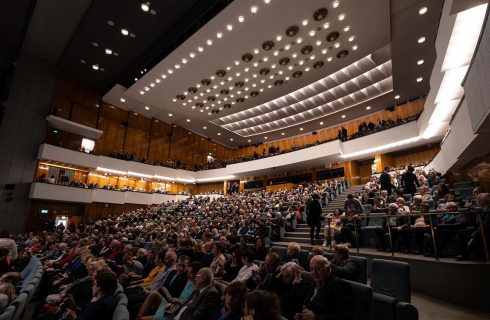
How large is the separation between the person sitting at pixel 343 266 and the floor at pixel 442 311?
2.83 feet

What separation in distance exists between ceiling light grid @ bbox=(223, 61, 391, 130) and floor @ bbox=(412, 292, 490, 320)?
1150cm

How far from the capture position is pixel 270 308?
151cm

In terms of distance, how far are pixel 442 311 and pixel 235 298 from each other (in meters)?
2.53

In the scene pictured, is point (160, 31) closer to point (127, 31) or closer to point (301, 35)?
point (127, 31)

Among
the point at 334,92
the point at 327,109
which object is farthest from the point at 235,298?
the point at 327,109

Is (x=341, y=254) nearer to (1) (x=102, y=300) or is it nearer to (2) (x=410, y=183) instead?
(1) (x=102, y=300)

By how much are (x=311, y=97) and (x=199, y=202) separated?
9115mm

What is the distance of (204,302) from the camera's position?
237cm

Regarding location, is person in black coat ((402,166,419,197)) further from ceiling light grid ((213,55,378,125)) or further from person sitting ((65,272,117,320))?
ceiling light grid ((213,55,378,125))

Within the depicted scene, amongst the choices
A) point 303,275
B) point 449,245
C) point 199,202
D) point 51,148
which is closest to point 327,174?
point 199,202

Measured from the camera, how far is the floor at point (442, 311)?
2770mm

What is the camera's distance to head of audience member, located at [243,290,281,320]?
150cm

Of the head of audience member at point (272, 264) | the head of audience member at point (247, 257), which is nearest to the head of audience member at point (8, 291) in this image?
the head of audience member at point (247, 257)

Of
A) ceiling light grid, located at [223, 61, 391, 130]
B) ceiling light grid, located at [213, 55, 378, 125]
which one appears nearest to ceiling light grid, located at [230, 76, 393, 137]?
ceiling light grid, located at [223, 61, 391, 130]
